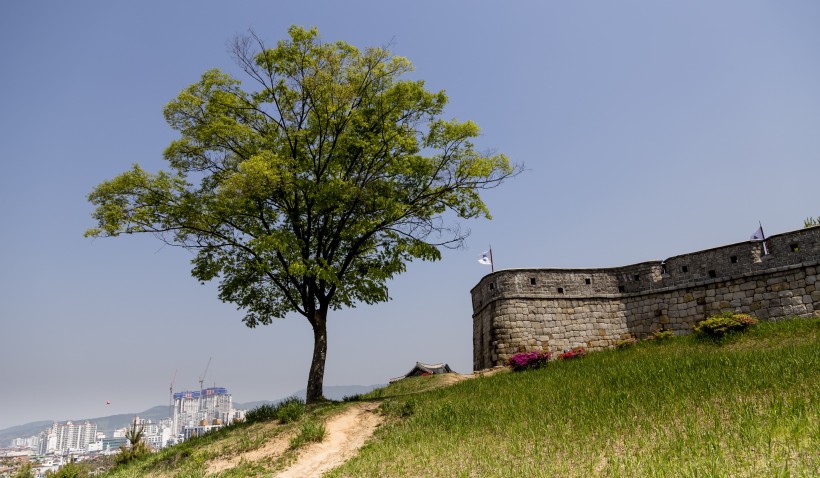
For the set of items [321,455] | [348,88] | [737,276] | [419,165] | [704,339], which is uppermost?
[348,88]

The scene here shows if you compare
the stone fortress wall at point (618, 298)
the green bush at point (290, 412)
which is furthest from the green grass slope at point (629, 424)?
the stone fortress wall at point (618, 298)

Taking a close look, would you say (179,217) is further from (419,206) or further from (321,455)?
(321,455)

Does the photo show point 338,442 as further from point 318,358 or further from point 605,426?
point 605,426

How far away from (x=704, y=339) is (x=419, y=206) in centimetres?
1201

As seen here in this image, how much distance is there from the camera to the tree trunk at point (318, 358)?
57.7ft

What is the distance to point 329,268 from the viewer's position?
16.8m

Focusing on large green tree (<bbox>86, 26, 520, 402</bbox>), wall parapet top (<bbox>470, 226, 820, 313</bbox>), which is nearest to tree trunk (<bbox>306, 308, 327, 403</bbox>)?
large green tree (<bbox>86, 26, 520, 402</bbox>)

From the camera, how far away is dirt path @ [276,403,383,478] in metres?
11.4

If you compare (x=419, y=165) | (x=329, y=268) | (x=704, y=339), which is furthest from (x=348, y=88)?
(x=704, y=339)

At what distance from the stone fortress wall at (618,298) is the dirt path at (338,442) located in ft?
35.3

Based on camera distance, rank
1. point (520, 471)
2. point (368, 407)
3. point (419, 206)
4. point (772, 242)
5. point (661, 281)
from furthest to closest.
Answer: point (661, 281) → point (772, 242) → point (419, 206) → point (368, 407) → point (520, 471)

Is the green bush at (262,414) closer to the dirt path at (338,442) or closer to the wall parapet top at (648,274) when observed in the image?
the dirt path at (338,442)

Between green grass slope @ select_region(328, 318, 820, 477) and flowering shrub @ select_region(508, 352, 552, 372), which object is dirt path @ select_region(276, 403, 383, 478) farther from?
flowering shrub @ select_region(508, 352, 552, 372)

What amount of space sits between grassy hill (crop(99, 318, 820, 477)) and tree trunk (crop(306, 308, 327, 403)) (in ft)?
6.53
